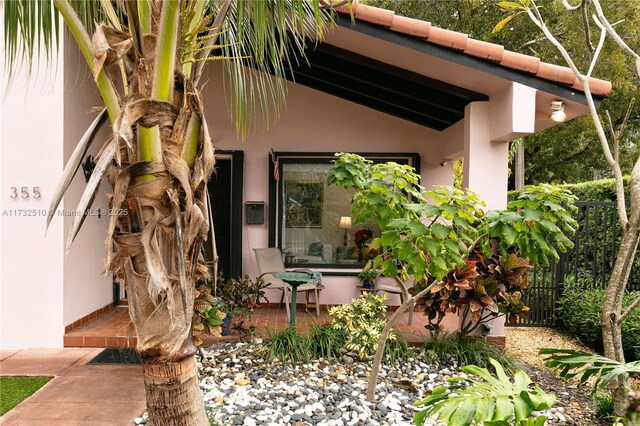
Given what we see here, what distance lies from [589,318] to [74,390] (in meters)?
5.92

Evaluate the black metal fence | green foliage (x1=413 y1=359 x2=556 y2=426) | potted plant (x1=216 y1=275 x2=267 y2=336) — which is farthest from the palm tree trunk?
the black metal fence

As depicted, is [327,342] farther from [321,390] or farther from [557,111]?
[557,111]

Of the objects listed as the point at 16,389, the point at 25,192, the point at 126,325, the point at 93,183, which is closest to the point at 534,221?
the point at 93,183

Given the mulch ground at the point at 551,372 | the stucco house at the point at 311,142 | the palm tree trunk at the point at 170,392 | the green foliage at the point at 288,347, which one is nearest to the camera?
the palm tree trunk at the point at 170,392

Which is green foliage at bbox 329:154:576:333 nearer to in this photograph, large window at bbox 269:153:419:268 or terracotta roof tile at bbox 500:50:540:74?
terracotta roof tile at bbox 500:50:540:74

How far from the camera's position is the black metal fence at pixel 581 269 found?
5.78 meters

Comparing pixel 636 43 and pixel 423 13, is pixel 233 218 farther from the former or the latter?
pixel 636 43

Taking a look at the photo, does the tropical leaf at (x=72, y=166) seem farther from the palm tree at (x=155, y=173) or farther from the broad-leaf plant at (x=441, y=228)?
the broad-leaf plant at (x=441, y=228)

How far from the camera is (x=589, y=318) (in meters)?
5.22

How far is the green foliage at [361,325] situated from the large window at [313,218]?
8.29 feet

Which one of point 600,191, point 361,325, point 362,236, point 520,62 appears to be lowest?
point 361,325

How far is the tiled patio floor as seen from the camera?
4422 mm

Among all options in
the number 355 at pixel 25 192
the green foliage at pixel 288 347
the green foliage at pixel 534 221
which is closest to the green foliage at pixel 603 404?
the green foliage at pixel 534 221

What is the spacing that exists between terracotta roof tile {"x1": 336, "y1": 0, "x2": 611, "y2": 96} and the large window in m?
2.63
